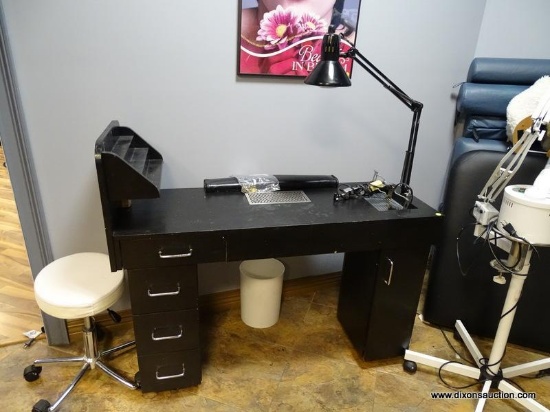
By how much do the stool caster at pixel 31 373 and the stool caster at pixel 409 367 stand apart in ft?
5.47

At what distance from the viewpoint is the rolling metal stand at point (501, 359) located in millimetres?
1418

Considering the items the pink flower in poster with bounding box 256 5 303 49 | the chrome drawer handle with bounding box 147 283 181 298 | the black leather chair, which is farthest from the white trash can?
the pink flower in poster with bounding box 256 5 303 49

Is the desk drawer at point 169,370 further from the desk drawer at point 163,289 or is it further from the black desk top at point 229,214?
the black desk top at point 229,214

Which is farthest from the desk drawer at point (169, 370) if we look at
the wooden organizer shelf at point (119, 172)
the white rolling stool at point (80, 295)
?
the wooden organizer shelf at point (119, 172)

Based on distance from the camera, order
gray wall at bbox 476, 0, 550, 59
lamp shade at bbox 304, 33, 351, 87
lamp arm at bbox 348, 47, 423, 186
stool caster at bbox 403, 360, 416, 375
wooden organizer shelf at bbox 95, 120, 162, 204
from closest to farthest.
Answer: wooden organizer shelf at bbox 95, 120, 162, 204 < lamp shade at bbox 304, 33, 351, 87 < lamp arm at bbox 348, 47, 423, 186 < stool caster at bbox 403, 360, 416, 375 < gray wall at bbox 476, 0, 550, 59

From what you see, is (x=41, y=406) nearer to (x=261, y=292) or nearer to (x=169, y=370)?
(x=169, y=370)

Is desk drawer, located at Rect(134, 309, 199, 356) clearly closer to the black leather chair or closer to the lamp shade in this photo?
the lamp shade

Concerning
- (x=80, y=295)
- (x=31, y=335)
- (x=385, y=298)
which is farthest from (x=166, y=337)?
(x=385, y=298)

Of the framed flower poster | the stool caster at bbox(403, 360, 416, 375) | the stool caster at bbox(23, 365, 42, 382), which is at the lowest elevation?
the stool caster at bbox(403, 360, 416, 375)

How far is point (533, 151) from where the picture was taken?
1714mm

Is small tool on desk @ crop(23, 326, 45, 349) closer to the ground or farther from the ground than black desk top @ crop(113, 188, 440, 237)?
closer to the ground

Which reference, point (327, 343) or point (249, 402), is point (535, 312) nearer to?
point (327, 343)

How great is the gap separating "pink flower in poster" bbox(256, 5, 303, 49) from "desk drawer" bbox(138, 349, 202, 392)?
1410mm

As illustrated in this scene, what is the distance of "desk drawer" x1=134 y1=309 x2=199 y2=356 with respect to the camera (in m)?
1.45
